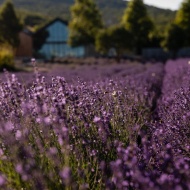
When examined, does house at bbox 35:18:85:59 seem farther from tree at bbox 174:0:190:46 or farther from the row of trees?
tree at bbox 174:0:190:46

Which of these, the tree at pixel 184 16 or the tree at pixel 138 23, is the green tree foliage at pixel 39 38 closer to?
the tree at pixel 138 23

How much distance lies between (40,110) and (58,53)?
155 ft

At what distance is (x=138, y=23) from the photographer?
125 feet

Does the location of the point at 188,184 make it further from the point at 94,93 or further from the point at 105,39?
the point at 105,39

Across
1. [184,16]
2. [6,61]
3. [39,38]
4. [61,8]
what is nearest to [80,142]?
[6,61]

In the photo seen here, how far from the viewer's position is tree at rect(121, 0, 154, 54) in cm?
3797

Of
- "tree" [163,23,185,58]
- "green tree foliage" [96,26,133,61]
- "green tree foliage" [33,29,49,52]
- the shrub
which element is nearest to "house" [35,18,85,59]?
"green tree foliage" [33,29,49,52]

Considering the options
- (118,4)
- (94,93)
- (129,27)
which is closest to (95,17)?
(129,27)

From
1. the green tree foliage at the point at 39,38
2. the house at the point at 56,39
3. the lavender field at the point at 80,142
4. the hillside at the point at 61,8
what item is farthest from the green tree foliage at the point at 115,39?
the hillside at the point at 61,8

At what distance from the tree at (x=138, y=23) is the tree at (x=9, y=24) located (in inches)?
388

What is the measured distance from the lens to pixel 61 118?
8.23 feet

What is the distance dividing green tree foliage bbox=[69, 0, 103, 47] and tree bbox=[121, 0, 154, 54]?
9.73ft

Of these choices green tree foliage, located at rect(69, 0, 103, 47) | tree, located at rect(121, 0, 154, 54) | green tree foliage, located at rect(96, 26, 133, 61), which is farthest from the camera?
green tree foliage, located at rect(69, 0, 103, 47)

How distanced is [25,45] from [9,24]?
9836 millimetres
